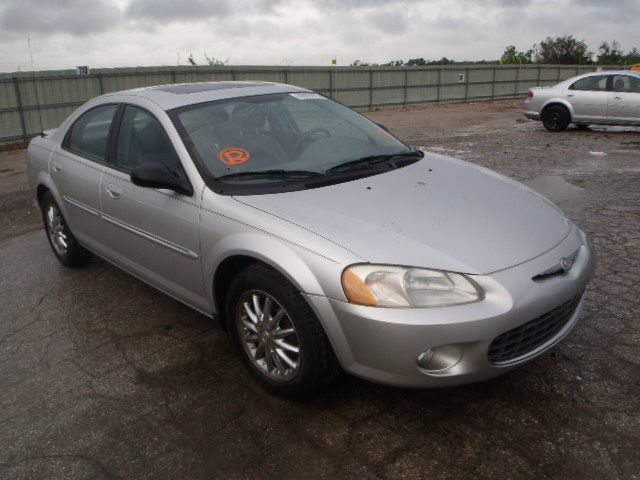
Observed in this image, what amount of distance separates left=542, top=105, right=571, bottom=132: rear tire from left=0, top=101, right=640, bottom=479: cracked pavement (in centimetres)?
1012

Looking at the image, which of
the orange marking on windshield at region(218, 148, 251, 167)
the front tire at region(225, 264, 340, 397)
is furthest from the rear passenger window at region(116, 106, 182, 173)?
the front tire at region(225, 264, 340, 397)

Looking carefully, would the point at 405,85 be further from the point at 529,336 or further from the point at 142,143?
the point at 529,336

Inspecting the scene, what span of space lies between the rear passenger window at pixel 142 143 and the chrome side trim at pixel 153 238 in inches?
14.5

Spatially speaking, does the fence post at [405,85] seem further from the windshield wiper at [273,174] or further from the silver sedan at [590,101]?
the windshield wiper at [273,174]

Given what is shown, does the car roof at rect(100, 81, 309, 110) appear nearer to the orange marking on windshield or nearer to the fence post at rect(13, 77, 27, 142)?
the orange marking on windshield

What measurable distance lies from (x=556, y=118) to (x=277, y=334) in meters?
12.8

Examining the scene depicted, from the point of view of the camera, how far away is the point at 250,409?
2814mm

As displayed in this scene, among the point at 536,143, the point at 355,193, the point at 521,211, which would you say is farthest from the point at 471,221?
the point at 536,143

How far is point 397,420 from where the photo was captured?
8.79 feet

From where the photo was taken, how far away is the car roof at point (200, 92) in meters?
3.63

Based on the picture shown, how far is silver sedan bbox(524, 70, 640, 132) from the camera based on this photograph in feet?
41.5

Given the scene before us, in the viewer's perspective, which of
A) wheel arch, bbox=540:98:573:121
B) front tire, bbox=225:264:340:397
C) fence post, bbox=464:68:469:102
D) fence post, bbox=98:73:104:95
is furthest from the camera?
fence post, bbox=464:68:469:102

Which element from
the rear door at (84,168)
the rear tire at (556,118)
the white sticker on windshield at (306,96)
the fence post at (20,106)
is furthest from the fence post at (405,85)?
the rear door at (84,168)

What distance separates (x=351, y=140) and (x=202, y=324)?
5.17 ft
